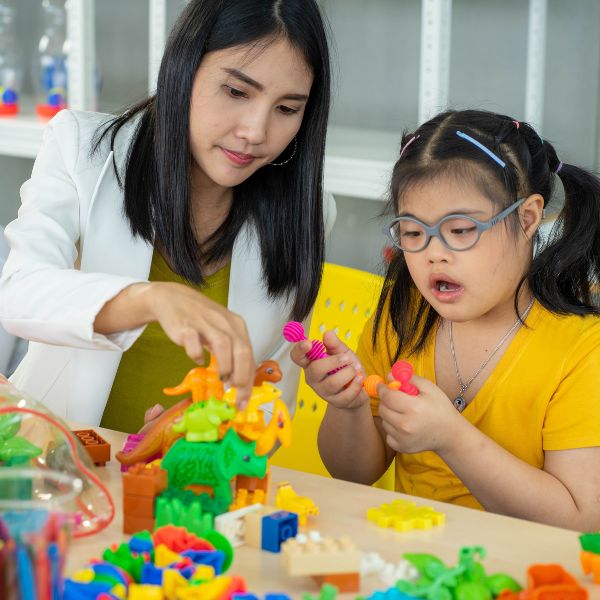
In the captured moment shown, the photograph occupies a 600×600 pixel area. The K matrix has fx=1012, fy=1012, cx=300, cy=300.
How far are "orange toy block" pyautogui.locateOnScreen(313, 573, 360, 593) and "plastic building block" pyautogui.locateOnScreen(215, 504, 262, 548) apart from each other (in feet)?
0.38

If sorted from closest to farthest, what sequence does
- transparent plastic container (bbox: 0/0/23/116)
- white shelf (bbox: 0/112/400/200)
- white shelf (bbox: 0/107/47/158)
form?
1. white shelf (bbox: 0/112/400/200)
2. white shelf (bbox: 0/107/47/158)
3. transparent plastic container (bbox: 0/0/23/116)

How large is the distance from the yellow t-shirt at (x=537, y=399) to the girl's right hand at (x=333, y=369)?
0.17 metres

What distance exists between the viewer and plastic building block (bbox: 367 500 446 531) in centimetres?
92

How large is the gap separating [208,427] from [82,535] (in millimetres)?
144

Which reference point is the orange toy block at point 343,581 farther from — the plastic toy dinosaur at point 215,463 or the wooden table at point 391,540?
the plastic toy dinosaur at point 215,463

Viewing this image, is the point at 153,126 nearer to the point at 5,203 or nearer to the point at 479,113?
the point at 479,113

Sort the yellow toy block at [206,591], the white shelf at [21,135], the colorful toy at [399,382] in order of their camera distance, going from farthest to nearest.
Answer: the white shelf at [21,135], the colorful toy at [399,382], the yellow toy block at [206,591]

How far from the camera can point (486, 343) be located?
126 centimetres

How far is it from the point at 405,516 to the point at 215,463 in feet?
0.60

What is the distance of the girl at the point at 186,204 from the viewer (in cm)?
122

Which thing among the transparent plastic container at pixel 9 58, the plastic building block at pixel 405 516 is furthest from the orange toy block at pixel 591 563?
the transparent plastic container at pixel 9 58

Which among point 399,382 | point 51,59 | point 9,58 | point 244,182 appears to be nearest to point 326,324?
point 244,182

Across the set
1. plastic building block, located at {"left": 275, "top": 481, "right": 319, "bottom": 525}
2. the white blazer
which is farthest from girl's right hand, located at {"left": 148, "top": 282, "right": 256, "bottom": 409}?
the white blazer

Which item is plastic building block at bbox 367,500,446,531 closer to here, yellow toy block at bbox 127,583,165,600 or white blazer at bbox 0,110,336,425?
yellow toy block at bbox 127,583,165,600
